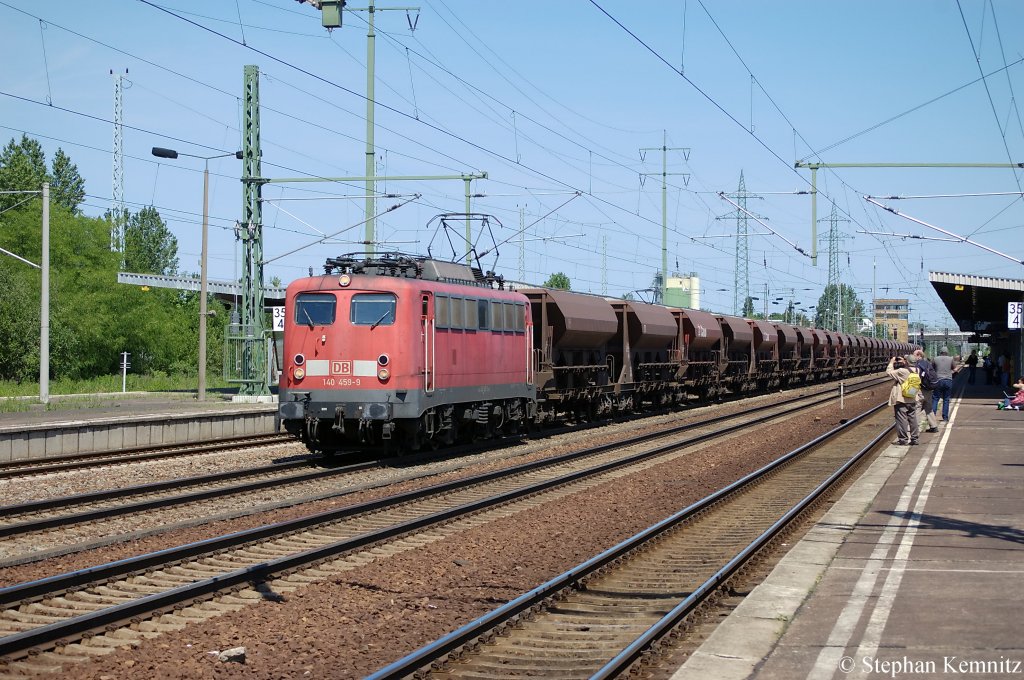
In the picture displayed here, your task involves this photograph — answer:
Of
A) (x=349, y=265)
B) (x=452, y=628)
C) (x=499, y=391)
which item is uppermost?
(x=349, y=265)

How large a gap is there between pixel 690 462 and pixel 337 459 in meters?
6.61

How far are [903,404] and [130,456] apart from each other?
48.4 ft

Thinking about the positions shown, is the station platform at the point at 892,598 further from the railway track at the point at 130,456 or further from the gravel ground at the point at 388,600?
the railway track at the point at 130,456

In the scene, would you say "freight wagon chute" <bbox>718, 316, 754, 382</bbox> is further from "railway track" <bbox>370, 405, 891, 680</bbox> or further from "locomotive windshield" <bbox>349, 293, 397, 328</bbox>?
"railway track" <bbox>370, 405, 891, 680</bbox>

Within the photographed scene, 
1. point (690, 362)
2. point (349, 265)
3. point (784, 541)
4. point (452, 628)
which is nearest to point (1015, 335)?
point (690, 362)

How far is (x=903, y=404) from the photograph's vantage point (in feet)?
71.9

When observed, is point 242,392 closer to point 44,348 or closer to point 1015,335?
point 44,348

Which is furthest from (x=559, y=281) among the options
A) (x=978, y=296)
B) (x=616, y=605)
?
(x=616, y=605)

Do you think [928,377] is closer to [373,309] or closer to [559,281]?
[373,309]

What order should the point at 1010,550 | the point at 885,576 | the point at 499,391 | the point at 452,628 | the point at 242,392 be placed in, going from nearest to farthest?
the point at 452,628 < the point at 885,576 < the point at 1010,550 < the point at 499,391 < the point at 242,392

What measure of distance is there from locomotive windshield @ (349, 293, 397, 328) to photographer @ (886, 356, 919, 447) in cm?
957

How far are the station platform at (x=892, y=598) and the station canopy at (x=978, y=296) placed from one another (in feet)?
87.5

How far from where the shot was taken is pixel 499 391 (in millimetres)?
22969

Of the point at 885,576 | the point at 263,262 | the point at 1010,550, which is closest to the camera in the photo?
the point at 885,576
